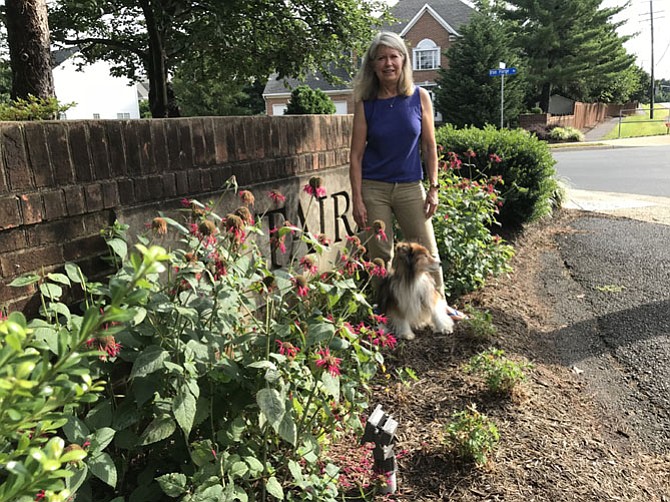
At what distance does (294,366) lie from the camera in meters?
1.88

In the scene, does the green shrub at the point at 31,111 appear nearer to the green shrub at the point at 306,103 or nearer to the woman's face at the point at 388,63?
the woman's face at the point at 388,63

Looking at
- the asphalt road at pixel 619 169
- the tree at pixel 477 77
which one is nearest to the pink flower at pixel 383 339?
the asphalt road at pixel 619 169

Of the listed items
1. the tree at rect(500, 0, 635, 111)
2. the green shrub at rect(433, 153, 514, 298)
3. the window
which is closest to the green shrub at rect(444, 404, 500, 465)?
the green shrub at rect(433, 153, 514, 298)

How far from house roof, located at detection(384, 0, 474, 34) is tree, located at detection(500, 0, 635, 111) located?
3.49 meters

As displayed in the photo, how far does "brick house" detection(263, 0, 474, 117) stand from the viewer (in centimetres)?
3741

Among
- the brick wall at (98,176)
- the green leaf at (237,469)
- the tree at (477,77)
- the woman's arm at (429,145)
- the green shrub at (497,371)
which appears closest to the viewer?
the green leaf at (237,469)

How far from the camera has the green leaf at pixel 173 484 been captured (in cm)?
168

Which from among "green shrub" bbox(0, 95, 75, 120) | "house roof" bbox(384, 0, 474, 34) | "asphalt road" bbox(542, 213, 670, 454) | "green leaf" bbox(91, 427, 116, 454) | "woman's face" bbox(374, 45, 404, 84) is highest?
"house roof" bbox(384, 0, 474, 34)

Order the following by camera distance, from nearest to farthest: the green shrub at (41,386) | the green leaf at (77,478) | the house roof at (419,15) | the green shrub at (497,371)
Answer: the green shrub at (41,386) < the green leaf at (77,478) < the green shrub at (497,371) < the house roof at (419,15)

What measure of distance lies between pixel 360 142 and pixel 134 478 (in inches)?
104

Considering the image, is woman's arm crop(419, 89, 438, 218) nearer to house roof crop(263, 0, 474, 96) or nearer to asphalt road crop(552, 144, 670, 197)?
asphalt road crop(552, 144, 670, 197)

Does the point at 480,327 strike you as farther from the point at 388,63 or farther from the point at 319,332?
the point at 319,332

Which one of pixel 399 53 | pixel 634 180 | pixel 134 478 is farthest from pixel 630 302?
pixel 634 180

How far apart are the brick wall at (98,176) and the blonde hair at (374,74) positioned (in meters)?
0.69
